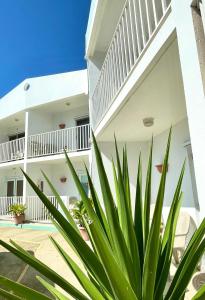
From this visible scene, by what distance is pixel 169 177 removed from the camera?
254 inches

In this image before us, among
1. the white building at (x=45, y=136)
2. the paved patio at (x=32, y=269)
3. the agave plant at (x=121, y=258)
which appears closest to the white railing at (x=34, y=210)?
the white building at (x=45, y=136)

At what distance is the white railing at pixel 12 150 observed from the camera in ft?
41.4

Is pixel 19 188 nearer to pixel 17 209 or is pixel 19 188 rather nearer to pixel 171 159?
pixel 17 209

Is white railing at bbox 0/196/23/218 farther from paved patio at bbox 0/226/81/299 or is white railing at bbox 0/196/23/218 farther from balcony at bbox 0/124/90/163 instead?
paved patio at bbox 0/226/81/299

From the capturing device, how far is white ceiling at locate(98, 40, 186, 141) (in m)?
3.28

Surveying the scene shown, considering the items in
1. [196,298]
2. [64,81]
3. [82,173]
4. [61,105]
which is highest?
[64,81]

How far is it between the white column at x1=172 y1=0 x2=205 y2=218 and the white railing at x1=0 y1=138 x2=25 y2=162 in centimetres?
1159

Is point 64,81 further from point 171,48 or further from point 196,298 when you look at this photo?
point 196,298

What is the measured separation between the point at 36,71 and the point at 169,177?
1236cm

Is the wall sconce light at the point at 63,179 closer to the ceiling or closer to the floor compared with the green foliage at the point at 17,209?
closer to the ceiling

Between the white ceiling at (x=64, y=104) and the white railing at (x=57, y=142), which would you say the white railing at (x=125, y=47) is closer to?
the white railing at (x=57, y=142)

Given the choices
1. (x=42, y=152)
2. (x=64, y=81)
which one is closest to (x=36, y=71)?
(x=64, y=81)

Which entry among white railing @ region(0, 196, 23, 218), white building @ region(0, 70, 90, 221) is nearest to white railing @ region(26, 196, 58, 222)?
white building @ region(0, 70, 90, 221)

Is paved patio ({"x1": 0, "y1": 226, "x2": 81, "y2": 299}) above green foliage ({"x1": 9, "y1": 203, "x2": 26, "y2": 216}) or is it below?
below
